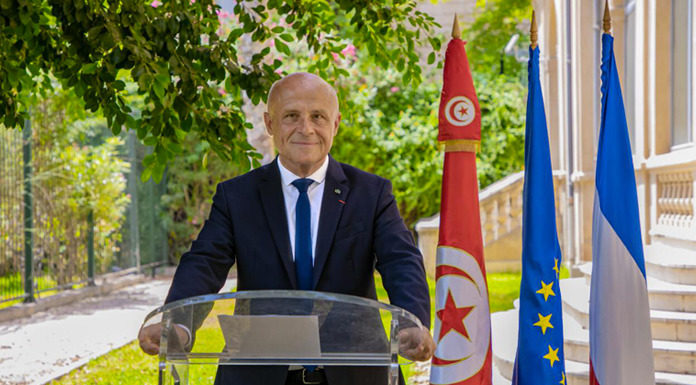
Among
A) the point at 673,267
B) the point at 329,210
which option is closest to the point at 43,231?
the point at 673,267

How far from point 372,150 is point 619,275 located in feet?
45.7

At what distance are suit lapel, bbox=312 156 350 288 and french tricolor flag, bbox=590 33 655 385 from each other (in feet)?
3.43

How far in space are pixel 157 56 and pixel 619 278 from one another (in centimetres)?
228

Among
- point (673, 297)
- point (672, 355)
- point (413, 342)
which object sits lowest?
point (672, 355)

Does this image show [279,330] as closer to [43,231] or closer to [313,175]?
[313,175]

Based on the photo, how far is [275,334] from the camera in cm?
180

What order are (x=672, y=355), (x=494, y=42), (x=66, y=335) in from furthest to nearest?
1. (x=494, y=42)
2. (x=66, y=335)
3. (x=672, y=355)

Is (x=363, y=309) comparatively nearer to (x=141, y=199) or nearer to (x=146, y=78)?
(x=146, y=78)

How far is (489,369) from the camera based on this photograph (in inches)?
114

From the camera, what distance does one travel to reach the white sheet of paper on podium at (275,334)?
1.80 metres

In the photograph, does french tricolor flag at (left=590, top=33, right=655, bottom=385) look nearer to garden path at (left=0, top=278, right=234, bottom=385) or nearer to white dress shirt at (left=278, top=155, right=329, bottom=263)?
white dress shirt at (left=278, top=155, right=329, bottom=263)

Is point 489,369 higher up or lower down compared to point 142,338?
lower down

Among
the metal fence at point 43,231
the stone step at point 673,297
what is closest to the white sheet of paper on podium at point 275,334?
the stone step at point 673,297

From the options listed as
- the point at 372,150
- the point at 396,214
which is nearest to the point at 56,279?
the point at 372,150
